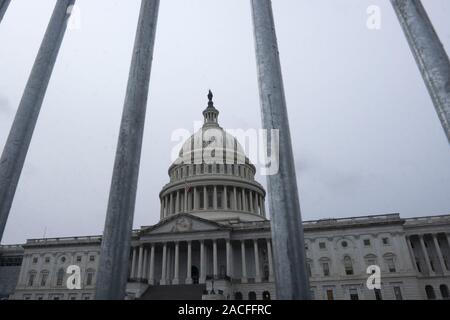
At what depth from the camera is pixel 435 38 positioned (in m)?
6.19

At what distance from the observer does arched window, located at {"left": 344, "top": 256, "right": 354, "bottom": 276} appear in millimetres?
46500

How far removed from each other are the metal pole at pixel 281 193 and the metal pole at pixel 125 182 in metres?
2.78

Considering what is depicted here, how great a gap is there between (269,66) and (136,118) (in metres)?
3.17

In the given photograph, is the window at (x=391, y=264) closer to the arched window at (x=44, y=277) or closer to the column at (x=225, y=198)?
the column at (x=225, y=198)

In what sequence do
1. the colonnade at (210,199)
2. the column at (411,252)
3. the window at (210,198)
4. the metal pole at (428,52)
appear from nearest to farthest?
the metal pole at (428,52)
the column at (411,252)
the colonnade at (210,199)
the window at (210,198)

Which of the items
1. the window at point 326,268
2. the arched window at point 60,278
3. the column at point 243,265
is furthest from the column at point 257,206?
the arched window at point 60,278

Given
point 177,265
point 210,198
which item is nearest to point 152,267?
point 177,265

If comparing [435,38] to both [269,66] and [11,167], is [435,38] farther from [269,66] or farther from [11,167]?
[11,167]

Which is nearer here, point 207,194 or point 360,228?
point 360,228

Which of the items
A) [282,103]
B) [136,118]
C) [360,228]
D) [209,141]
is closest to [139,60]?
[136,118]

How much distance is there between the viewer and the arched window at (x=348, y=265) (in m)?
46.5

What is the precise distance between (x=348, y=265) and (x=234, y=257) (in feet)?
58.6
